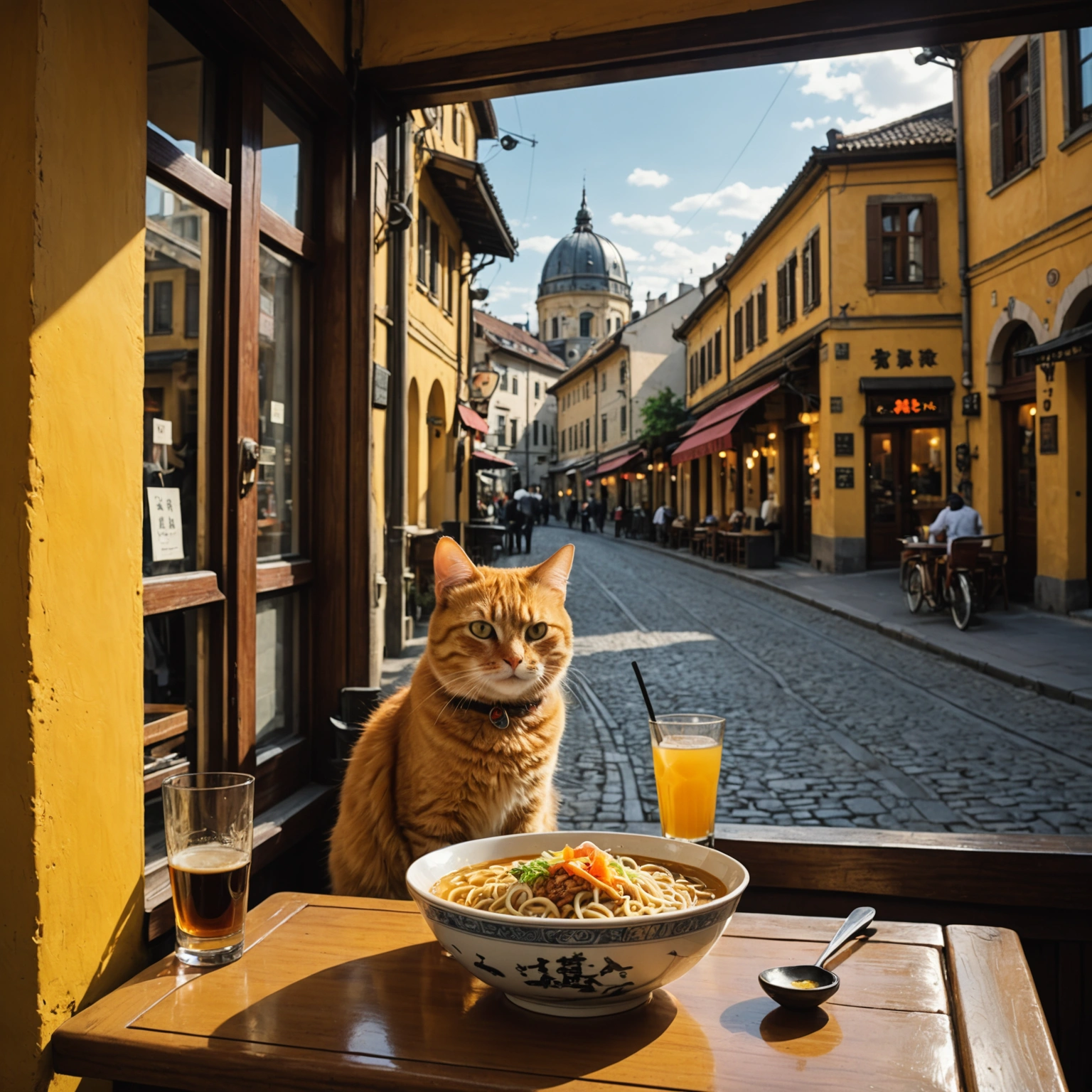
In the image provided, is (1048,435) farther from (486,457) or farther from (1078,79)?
(486,457)

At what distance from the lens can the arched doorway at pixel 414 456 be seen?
1415cm

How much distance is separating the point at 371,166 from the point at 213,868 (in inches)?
95.9

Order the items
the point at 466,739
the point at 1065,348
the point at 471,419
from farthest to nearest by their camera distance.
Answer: the point at 471,419 < the point at 1065,348 < the point at 466,739

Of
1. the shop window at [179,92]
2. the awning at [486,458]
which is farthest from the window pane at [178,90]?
the awning at [486,458]

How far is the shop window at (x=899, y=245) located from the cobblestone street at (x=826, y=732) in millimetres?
8713

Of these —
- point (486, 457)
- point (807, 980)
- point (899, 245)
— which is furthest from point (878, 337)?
point (807, 980)

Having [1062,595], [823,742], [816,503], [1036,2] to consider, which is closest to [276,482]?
[1036,2]

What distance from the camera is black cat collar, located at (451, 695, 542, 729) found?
2.02 metres

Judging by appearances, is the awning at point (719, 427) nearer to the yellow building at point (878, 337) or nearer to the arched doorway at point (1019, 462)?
the yellow building at point (878, 337)

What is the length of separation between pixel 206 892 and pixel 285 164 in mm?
2326

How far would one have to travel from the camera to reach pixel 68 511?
156cm

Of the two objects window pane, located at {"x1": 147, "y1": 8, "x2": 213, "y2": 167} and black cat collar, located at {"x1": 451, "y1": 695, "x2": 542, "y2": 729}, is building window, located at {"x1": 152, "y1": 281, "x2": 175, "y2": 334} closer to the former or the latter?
window pane, located at {"x1": 147, "y1": 8, "x2": 213, "y2": 167}

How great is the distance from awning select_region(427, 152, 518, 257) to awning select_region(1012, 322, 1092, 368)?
8.00 m

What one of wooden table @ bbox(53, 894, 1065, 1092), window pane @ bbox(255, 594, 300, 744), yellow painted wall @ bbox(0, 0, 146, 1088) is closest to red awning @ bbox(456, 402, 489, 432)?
window pane @ bbox(255, 594, 300, 744)
